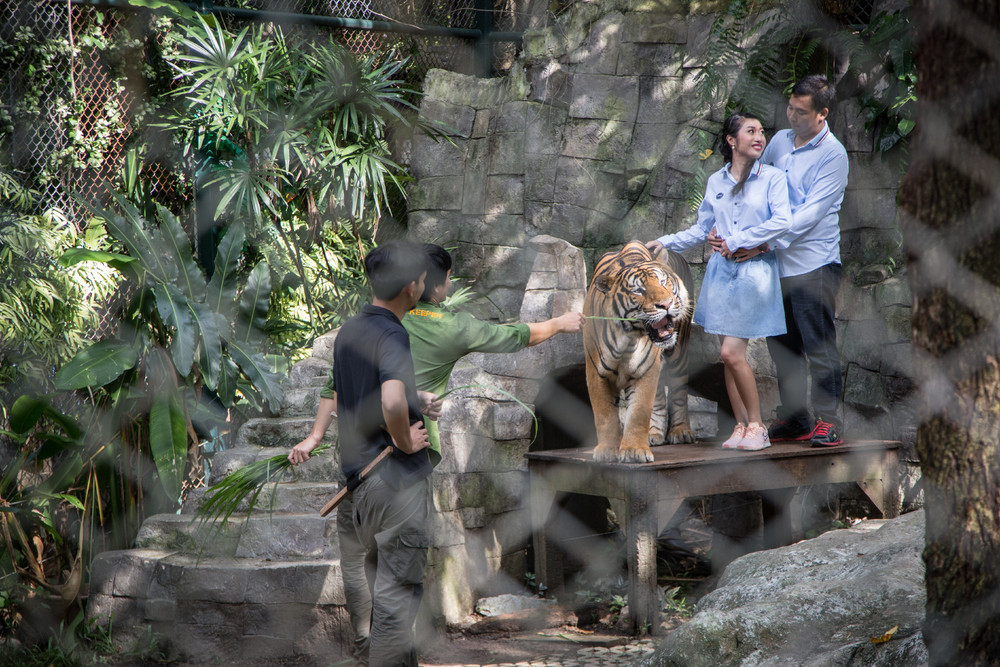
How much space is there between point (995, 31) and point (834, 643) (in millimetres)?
1502

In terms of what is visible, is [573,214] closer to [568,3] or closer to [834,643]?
[568,3]

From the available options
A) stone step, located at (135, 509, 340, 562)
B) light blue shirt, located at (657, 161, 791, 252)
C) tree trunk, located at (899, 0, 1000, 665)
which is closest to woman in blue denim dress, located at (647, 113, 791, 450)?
light blue shirt, located at (657, 161, 791, 252)

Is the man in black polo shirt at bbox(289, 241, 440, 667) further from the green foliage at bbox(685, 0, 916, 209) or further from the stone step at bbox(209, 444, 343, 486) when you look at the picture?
the green foliage at bbox(685, 0, 916, 209)

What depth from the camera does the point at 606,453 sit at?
13.1 ft

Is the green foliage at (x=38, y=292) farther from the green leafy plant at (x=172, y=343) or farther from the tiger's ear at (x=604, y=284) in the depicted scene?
the tiger's ear at (x=604, y=284)

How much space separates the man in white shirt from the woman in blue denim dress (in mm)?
88

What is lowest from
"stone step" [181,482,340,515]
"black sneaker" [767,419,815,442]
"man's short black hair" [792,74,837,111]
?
"stone step" [181,482,340,515]

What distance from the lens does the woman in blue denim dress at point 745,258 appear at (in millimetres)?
3910

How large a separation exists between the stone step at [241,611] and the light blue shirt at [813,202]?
7.55ft

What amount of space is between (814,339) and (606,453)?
99 cm

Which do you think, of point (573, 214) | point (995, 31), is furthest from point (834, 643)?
point (573, 214)

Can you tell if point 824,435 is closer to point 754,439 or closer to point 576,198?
point 754,439

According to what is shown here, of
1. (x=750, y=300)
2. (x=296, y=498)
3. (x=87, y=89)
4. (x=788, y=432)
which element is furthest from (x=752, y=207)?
(x=87, y=89)

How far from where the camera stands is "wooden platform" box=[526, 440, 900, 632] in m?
3.91
